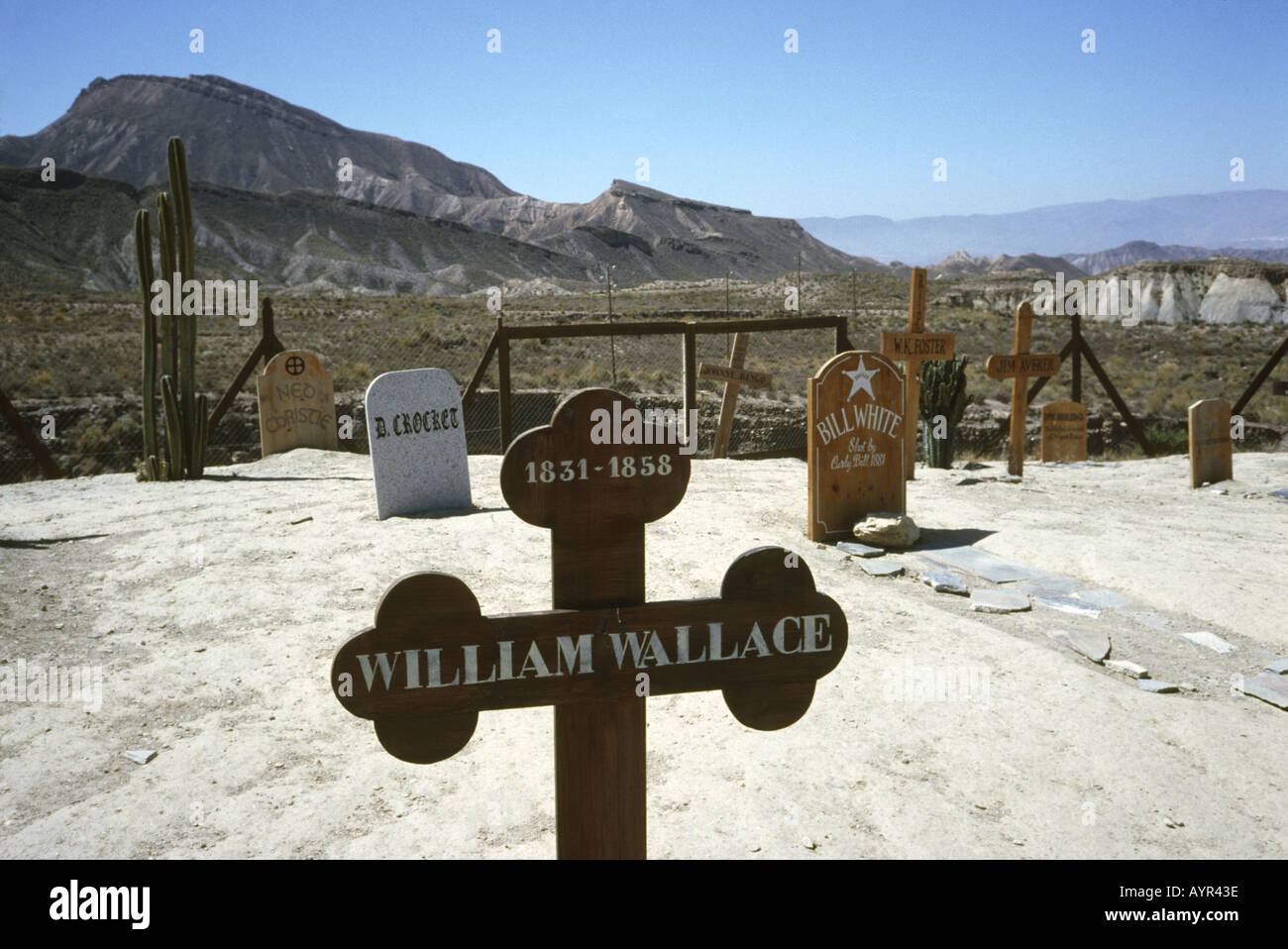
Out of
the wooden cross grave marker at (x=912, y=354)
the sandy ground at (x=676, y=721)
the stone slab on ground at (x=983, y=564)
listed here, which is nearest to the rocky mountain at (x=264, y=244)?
the sandy ground at (x=676, y=721)

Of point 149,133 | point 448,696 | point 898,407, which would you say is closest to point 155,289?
point 898,407

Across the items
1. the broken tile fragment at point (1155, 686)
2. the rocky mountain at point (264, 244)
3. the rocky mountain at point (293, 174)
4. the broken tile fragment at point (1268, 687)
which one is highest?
the rocky mountain at point (293, 174)

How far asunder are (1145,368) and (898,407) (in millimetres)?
22427

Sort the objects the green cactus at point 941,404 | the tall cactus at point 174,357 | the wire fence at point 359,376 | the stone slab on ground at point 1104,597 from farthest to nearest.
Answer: the wire fence at point 359,376 < the green cactus at point 941,404 < the tall cactus at point 174,357 < the stone slab on ground at point 1104,597

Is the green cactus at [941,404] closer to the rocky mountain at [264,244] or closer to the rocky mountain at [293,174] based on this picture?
the rocky mountain at [264,244]

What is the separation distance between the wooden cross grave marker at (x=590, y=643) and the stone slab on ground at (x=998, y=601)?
421 centimetres

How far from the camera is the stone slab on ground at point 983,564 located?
20.8ft

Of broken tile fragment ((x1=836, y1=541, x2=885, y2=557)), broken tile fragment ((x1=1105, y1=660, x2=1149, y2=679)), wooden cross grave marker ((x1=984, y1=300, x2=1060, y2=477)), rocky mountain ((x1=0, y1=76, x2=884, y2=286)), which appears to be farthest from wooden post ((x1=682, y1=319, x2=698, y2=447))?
rocky mountain ((x1=0, y1=76, x2=884, y2=286))

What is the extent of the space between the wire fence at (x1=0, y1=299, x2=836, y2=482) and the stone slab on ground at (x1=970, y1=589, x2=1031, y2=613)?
529 cm

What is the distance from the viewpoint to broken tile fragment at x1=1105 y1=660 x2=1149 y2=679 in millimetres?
4719

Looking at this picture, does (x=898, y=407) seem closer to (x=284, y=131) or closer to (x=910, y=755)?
(x=910, y=755)

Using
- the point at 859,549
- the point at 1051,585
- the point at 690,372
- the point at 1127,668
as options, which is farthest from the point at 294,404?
the point at 1127,668

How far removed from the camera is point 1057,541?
713cm

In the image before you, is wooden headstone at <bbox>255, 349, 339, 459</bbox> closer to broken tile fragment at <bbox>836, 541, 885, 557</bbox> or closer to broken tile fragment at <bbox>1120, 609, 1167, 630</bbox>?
broken tile fragment at <bbox>836, 541, 885, 557</bbox>
